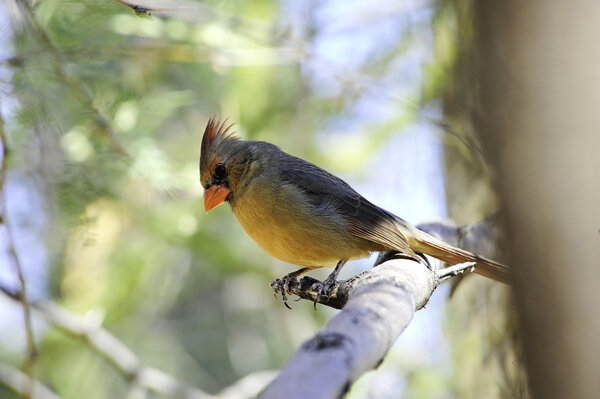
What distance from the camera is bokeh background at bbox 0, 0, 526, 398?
11.5 feet

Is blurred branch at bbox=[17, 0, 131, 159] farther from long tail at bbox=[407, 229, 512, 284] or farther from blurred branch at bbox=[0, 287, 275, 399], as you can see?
long tail at bbox=[407, 229, 512, 284]

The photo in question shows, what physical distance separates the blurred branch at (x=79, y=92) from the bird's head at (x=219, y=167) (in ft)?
1.58

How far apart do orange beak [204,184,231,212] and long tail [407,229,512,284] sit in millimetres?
1157

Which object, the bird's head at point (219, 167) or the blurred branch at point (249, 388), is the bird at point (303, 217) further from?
the blurred branch at point (249, 388)

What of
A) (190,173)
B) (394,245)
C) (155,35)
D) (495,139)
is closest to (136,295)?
(190,173)

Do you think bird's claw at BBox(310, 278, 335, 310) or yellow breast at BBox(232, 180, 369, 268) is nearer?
bird's claw at BBox(310, 278, 335, 310)

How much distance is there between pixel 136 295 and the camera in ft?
15.7

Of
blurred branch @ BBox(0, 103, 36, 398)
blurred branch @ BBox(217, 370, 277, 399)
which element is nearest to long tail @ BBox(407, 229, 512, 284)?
blurred branch @ BBox(217, 370, 277, 399)

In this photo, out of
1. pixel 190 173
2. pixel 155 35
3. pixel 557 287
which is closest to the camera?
pixel 557 287

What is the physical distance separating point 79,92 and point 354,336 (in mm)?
Result: 2334

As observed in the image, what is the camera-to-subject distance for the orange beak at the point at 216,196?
3715mm

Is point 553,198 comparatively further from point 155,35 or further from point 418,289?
point 155,35

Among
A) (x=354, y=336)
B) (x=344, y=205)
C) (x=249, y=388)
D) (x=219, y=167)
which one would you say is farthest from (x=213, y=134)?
(x=354, y=336)

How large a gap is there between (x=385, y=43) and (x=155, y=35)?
2.52 metres
